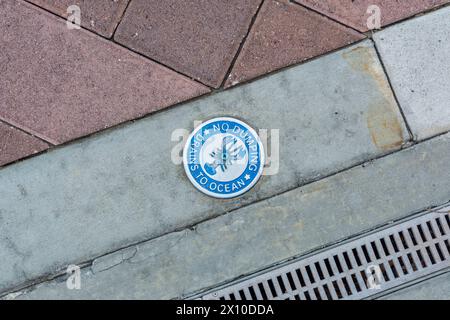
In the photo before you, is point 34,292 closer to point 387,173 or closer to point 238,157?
point 238,157

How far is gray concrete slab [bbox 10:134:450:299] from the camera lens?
3.09 meters

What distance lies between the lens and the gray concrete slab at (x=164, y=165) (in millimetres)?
3100

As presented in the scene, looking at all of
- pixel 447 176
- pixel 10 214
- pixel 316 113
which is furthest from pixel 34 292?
pixel 447 176

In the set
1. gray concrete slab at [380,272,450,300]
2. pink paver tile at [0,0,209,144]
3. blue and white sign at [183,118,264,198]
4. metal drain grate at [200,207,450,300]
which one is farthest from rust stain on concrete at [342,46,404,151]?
pink paver tile at [0,0,209,144]

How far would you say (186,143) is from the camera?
3111 millimetres

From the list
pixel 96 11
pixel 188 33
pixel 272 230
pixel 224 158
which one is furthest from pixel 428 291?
pixel 96 11

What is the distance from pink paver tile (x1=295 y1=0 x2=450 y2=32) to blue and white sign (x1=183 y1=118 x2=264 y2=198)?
84 centimetres

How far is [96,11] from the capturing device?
313 centimetres

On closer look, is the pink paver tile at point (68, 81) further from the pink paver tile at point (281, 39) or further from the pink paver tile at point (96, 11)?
the pink paver tile at point (281, 39)

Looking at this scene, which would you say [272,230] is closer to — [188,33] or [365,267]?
[365,267]

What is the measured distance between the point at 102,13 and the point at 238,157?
1.17 m

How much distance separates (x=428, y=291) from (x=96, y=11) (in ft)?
8.35

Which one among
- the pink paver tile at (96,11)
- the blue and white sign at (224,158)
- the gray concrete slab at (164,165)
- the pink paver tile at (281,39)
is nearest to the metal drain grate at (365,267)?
the gray concrete slab at (164,165)

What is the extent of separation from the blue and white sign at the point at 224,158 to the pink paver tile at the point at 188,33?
303mm
